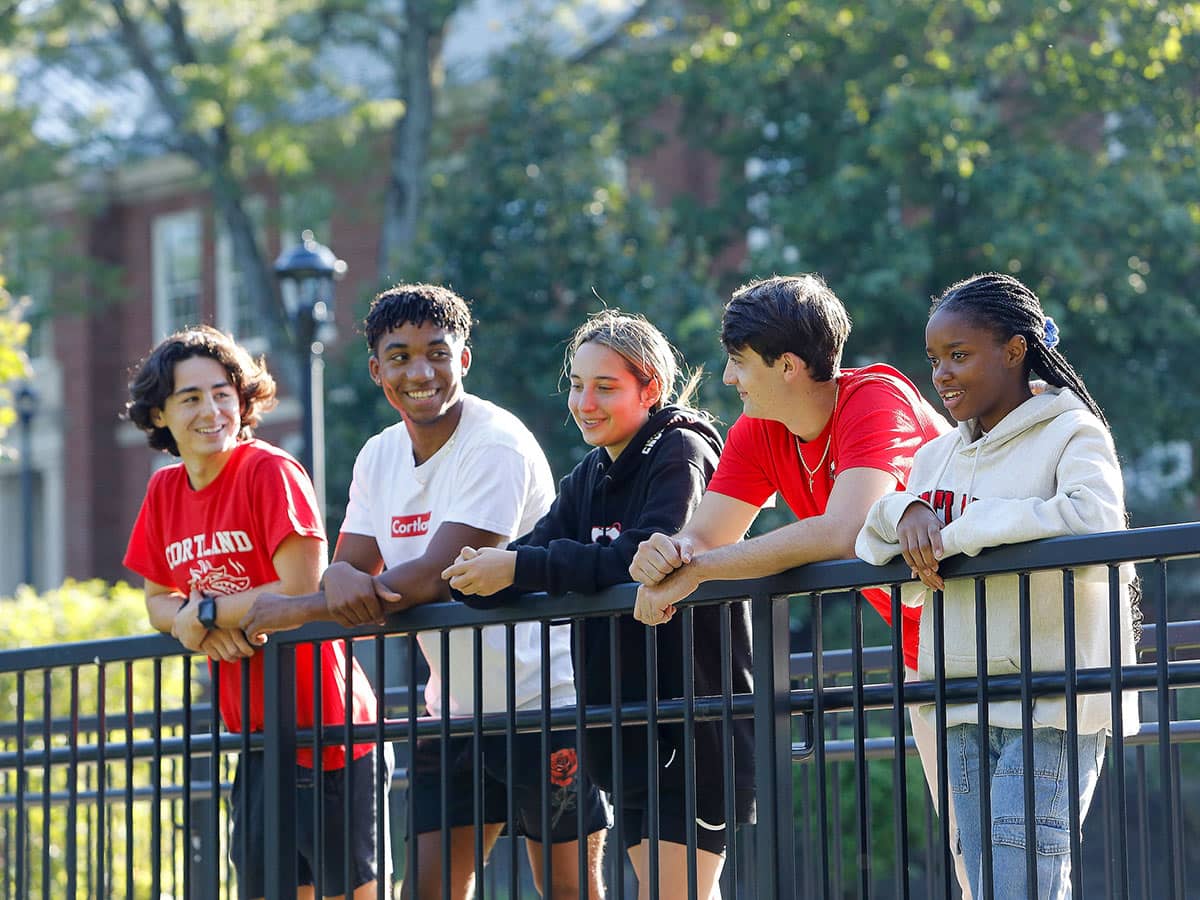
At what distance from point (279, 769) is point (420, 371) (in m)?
1.14

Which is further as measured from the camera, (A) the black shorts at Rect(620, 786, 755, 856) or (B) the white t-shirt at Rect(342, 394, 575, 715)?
(B) the white t-shirt at Rect(342, 394, 575, 715)

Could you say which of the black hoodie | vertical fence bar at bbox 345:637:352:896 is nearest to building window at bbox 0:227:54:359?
vertical fence bar at bbox 345:637:352:896

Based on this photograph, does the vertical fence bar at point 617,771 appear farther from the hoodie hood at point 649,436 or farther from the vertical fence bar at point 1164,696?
the vertical fence bar at point 1164,696

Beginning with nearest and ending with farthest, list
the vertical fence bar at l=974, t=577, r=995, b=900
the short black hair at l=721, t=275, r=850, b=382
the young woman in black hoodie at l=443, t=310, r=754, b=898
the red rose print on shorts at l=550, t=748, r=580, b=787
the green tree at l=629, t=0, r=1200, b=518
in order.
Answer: the vertical fence bar at l=974, t=577, r=995, b=900 → the short black hair at l=721, t=275, r=850, b=382 → the young woman in black hoodie at l=443, t=310, r=754, b=898 → the red rose print on shorts at l=550, t=748, r=580, b=787 → the green tree at l=629, t=0, r=1200, b=518

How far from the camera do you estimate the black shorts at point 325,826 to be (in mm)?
4680

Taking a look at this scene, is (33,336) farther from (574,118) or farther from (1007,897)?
(1007,897)

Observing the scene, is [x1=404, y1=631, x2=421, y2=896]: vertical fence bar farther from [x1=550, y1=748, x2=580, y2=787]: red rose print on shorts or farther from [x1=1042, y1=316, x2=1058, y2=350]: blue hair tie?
[x1=1042, y1=316, x2=1058, y2=350]: blue hair tie

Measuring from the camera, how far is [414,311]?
15.6 ft

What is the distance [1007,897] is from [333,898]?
2139 millimetres

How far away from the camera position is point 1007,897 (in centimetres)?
336

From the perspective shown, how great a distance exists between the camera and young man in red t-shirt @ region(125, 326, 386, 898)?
185 inches

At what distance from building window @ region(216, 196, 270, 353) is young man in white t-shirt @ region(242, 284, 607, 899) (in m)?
20.3

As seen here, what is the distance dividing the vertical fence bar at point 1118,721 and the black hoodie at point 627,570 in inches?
45.8

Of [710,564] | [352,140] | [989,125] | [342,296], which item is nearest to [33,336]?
[342,296]
